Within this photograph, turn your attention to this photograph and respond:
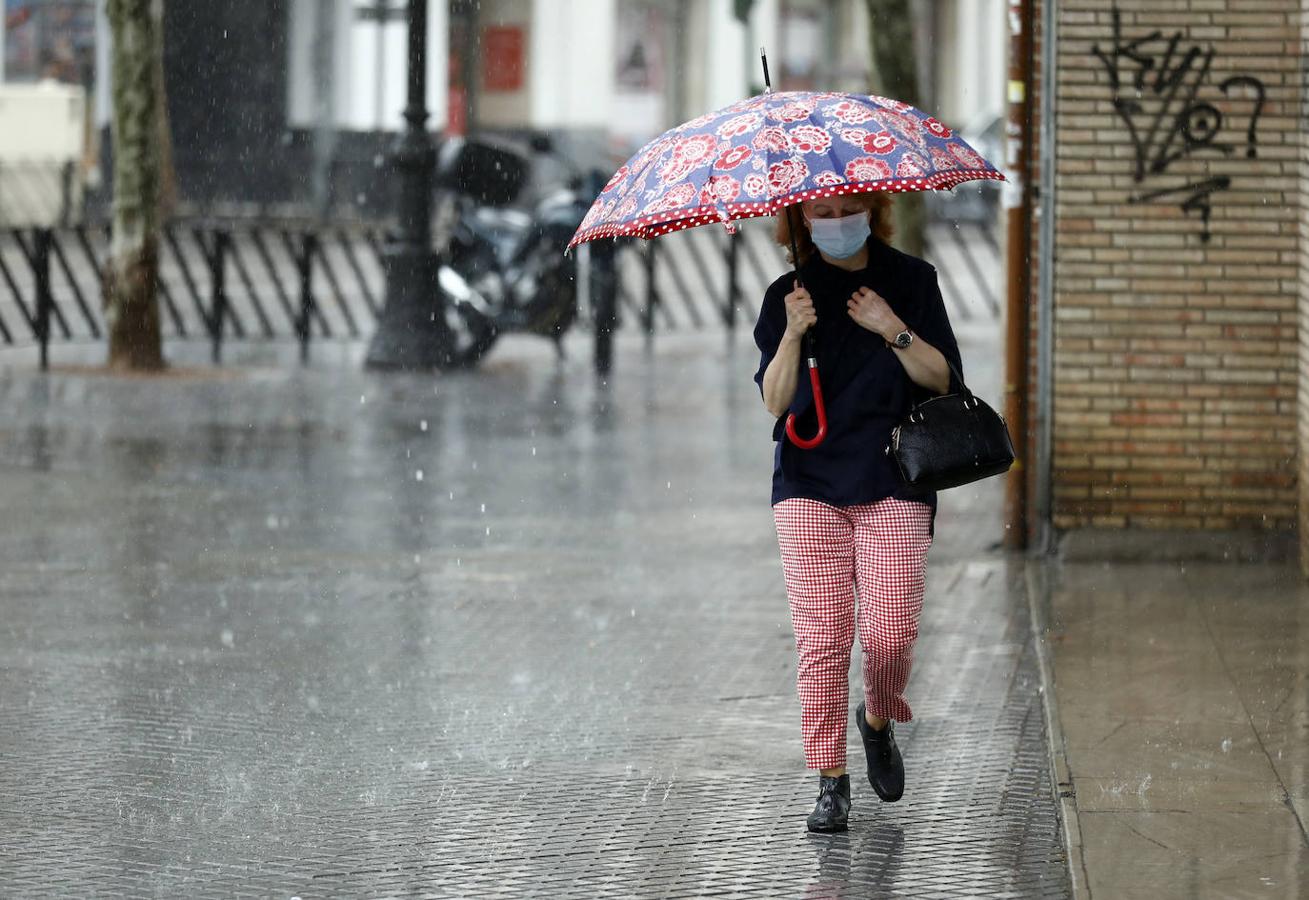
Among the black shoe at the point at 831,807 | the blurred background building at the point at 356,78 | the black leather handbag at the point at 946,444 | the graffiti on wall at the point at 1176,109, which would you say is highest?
the blurred background building at the point at 356,78

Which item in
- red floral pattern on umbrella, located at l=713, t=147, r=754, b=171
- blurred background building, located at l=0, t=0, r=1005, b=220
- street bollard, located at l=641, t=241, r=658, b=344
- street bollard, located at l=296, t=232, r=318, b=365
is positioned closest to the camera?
red floral pattern on umbrella, located at l=713, t=147, r=754, b=171

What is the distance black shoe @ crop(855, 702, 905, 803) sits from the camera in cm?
627

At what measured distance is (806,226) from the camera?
240 inches

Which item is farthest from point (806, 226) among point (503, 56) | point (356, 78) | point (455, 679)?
point (503, 56)

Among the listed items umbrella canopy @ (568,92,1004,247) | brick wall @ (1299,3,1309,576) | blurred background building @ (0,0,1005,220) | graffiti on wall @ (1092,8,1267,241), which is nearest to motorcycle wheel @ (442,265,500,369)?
graffiti on wall @ (1092,8,1267,241)

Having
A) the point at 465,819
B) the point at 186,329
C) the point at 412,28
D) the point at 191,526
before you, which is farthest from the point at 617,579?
the point at 186,329

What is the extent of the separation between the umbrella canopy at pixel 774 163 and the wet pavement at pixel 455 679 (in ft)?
5.05

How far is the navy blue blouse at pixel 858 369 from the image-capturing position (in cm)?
603

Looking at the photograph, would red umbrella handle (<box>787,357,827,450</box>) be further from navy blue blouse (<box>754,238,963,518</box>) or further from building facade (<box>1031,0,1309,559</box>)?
building facade (<box>1031,0,1309,559</box>)

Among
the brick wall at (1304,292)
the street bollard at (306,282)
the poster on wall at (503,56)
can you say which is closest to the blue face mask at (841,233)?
the brick wall at (1304,292)

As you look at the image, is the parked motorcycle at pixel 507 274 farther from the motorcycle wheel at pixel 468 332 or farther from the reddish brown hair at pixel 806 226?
the reddish brown hair at pixel 806 226

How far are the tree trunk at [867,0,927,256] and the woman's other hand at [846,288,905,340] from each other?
10.2 m

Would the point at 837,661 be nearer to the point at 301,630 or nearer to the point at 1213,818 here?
the point at 1213,818

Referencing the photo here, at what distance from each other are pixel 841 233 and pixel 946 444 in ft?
1.87
